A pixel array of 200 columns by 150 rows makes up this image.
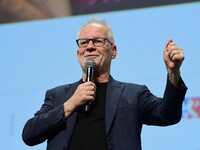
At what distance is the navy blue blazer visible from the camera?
4.65 ft

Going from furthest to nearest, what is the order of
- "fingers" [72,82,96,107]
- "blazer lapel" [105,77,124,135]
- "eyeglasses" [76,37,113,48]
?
"eyeglasses" [76,37,113,48]
"blazer lapel" [105,77,124,135]
"fingers" [72,82,96,107]

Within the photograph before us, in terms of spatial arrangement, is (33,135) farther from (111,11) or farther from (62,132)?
(111,11)

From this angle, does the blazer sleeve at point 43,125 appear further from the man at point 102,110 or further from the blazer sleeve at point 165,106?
the blazer sleeve at point 165,106

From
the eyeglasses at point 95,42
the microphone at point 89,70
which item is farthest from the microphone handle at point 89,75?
the eyeglasses at point 95,42

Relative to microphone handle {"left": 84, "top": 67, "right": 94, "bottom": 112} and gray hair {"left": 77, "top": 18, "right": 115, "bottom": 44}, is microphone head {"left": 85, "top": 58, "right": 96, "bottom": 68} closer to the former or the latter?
microphone handle {"left": 84, "top": 67, "right": 94, "bottom": 112}

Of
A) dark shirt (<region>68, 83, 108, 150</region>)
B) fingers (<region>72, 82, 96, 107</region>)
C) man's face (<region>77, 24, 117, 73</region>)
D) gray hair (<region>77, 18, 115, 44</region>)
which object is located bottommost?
dark shirt (<region>68, 83, 108, 150</region>)

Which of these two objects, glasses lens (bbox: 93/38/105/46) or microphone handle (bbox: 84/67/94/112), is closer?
microphone handle (bbox: 84/67/94/112)

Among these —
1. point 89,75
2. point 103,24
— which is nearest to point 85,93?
point 89,75

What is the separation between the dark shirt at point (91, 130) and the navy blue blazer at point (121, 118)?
0.06ft

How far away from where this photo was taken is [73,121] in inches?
58.1

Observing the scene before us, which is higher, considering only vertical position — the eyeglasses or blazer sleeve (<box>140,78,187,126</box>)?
the eyeglasses

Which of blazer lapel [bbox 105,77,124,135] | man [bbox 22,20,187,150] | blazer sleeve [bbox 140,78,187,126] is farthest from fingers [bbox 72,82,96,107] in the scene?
blazer sleeve [bbox 140,78,187,126]

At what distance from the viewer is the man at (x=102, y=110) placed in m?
1.40

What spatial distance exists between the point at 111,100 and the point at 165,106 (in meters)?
0.20
